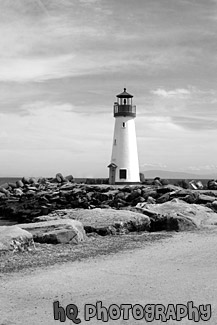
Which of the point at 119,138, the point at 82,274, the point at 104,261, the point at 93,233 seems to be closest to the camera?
the point at 82,274

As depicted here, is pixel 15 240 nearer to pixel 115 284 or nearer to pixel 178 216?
pixel 115 284

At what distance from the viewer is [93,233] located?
503 inches

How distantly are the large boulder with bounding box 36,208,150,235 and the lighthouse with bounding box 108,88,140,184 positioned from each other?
2539 cm

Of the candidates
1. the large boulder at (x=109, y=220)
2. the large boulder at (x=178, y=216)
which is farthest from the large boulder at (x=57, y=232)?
the large boulder at (x=178, y=216)

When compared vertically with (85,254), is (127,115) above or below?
above

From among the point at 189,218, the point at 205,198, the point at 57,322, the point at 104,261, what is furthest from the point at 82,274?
the point at 205,198

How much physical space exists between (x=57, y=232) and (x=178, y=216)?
15.6ft

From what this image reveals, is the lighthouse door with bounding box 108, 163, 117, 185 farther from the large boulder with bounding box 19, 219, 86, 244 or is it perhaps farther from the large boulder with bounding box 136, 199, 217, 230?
the large boulder with bounding box 19, 219, 86, 244

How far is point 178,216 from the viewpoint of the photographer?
1431 centimetres

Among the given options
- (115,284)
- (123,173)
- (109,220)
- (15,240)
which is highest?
(123,173)

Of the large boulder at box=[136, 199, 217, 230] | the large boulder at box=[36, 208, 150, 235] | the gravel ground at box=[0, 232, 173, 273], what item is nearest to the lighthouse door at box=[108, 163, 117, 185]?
the large boulder at box=[136, 199, 217, 230]

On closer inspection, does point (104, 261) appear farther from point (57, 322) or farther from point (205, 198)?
point (205, 198)

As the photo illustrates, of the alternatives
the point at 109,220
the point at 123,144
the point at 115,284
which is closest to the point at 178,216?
the point at 109,220

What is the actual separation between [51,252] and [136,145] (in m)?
31.6
